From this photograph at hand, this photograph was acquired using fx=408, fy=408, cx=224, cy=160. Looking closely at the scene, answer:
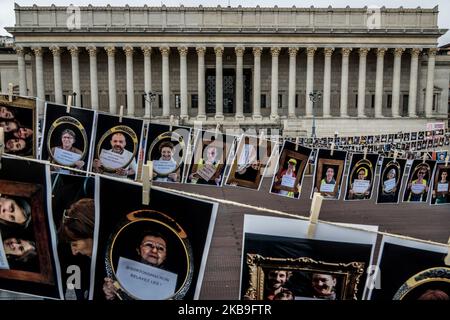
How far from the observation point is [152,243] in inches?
166

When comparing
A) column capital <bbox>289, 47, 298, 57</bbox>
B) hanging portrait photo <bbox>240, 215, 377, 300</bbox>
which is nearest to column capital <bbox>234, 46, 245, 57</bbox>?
column capital <bbox>289, 47, 298, 57</bbox>

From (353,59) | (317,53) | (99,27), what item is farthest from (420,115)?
(99,27)

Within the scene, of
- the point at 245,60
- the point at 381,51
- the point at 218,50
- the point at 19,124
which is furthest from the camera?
the point at 245,60

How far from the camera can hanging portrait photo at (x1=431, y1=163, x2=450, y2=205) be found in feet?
40.2

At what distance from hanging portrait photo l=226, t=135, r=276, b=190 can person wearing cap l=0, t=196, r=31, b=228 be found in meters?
8.00

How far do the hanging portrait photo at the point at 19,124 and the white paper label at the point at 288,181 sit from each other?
6.93 meters

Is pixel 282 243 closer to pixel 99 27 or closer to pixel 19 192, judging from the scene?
pixel 19 192

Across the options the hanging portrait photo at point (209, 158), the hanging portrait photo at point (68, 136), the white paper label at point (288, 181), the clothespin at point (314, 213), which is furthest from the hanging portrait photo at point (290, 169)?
the clothespin at point (314, 213)

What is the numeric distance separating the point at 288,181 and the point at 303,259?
8575 mm

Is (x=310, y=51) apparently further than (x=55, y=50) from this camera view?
Yes

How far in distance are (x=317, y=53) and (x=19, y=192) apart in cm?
5136

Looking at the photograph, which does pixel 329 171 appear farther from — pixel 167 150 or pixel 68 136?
pixel 68 136

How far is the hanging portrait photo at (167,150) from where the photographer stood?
11062mm

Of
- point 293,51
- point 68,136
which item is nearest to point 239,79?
point 293,51
